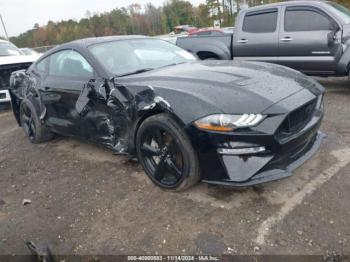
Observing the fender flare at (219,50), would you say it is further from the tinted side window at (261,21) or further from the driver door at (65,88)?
the driver door at (65,88)

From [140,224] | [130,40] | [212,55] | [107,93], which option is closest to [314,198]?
[140,224]

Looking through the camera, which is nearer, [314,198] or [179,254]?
[179,254]

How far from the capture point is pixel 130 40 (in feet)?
13.7

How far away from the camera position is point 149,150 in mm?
3240


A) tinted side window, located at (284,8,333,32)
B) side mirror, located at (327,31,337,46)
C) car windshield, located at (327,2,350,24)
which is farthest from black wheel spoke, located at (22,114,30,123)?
car windshield, located at (327,2,350,24)

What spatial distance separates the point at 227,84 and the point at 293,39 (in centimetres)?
399

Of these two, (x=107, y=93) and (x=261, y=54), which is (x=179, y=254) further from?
(x=261, y=54)

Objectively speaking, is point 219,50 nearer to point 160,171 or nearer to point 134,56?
point 134,56

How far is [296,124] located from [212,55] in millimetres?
4697

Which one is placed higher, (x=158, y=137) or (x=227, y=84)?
(x=227, y=84)

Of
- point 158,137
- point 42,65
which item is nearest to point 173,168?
point 158,137

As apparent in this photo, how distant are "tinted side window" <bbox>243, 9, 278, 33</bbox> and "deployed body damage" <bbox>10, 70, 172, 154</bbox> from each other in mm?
4337

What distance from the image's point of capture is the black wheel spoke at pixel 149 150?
3.17 metres

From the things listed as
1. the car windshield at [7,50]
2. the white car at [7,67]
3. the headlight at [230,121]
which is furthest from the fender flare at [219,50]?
the car windshield at [7,50]
